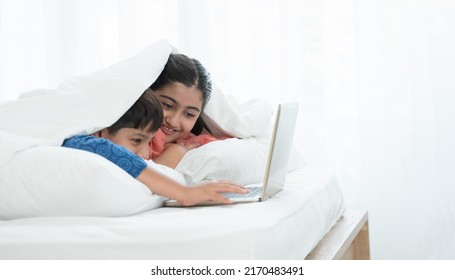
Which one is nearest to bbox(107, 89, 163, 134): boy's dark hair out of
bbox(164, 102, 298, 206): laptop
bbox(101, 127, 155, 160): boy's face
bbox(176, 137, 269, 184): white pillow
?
bbox(101, 127, 155, 160): boy's face

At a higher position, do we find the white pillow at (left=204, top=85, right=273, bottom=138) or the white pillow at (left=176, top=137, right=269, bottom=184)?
the white pillow at (left=204, top=85, right=273, bottom=138)

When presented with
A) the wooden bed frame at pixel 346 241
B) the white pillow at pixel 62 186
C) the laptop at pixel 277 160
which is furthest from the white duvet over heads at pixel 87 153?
the wooden bed frame at pixel 346 241

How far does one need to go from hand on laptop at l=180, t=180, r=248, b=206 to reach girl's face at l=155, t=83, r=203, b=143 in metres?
0.51

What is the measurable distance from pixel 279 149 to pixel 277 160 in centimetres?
2

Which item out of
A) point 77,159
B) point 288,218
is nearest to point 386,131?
point 288,218

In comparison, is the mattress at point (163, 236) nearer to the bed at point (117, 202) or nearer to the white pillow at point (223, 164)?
the bed at point (117, 202)

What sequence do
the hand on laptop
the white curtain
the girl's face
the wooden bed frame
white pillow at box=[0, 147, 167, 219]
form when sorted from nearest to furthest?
1. white pillow at box=[0, 147, 167, 219]
2. the hand on laptop
3. the wooden bed frame
4. the girl's face
5. the white curtain

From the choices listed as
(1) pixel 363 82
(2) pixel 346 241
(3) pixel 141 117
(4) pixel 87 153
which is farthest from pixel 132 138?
(1) pixel 363 82

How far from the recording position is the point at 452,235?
2.55 m

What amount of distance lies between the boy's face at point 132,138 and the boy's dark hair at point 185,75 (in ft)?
0.82

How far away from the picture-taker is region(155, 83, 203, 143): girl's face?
5.77ft

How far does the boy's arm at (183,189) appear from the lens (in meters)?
1.26

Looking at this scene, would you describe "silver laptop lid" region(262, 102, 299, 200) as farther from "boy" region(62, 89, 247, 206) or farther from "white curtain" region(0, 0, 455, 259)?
"white curtain" region(0, 0, 455, 259)
